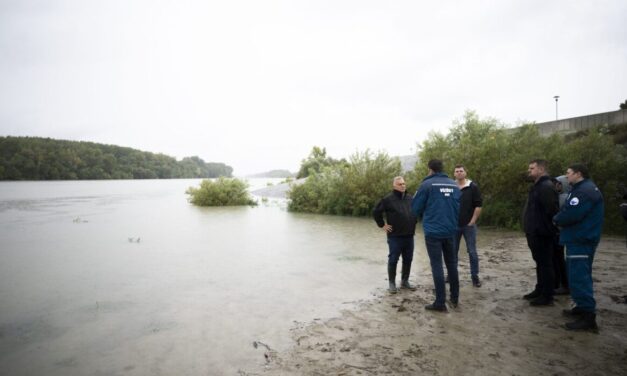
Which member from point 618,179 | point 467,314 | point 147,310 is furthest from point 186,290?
point 618,179

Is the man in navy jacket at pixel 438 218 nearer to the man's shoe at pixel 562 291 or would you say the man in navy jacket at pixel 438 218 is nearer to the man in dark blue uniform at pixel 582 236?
the man in dark blue uniform at pixel 582 236

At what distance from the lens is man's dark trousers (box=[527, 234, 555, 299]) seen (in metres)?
5.55

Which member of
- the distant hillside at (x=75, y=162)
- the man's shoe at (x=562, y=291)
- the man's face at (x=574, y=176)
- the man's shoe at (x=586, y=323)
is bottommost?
the man's shoe at (x=562, y=291)

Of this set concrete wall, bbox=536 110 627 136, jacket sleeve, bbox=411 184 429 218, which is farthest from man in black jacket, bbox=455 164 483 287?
concrete wall, bbox=536 110 627 136

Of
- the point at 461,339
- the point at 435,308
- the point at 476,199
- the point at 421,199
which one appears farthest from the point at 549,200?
the point at 461,339

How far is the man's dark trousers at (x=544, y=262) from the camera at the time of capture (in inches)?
219

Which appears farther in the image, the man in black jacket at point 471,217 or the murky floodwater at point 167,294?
the man in black jacket at point 471,217

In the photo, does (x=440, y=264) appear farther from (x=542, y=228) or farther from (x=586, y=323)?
(x=586, y=323)

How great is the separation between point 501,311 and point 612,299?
1.95m

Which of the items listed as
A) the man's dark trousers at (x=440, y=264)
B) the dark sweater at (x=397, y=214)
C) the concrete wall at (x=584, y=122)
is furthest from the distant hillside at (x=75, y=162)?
the man's dark trousers at (x=440, y=264)

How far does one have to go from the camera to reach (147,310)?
5.98 metres

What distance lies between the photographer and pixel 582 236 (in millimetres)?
4656

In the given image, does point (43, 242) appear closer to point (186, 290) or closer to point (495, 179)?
point (186, 290)

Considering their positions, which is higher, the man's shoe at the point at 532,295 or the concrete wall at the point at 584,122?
the concrete wall at the point at 584,122
